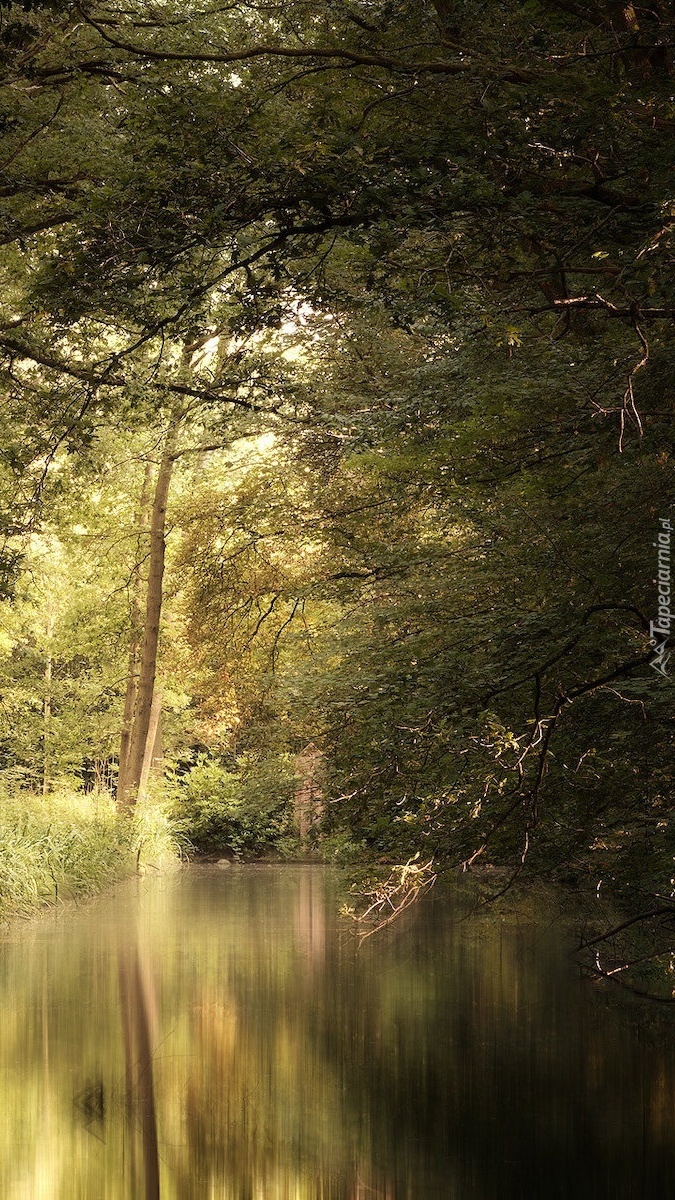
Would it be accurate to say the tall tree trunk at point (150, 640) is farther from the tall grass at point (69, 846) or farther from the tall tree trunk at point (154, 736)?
the tall tree trunk at point (154, 736)

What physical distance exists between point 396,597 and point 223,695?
6.77m

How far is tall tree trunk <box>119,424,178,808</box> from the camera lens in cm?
2262

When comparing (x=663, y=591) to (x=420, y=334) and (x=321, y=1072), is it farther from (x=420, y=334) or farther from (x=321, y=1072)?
(x=321, y=1072)

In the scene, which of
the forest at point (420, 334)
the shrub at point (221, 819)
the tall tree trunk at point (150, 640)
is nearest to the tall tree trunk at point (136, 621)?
the tall tree trunk at point (150, 640)

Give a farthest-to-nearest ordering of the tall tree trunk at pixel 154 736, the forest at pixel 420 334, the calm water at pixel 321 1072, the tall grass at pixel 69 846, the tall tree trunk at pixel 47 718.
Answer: the tall tree trunk at pixel 47 718, the tall tree trunk at pixel 154 736, the tall grass at pixel 69 846, the calm water at pixel 321 1072, the forest at pixel 420 334

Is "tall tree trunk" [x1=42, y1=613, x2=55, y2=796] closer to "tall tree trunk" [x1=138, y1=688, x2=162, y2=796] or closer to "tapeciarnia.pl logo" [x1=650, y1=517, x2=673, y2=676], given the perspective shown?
"tall tree trunk" [x1=138, y1=688, x2=162, y2=796]

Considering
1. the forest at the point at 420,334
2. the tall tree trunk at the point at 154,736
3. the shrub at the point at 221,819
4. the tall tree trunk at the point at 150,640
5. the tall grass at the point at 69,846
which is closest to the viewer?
the forest at the point at 420,334

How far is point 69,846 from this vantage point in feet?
68.5

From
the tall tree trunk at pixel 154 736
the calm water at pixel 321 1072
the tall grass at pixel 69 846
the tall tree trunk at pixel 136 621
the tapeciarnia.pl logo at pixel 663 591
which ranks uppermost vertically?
the tall tree trunk at pixel 136 621

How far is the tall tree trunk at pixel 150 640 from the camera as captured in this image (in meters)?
22.6

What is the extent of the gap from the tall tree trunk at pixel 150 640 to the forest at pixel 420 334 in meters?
5.16

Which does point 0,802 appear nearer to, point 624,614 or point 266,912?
point 266,912

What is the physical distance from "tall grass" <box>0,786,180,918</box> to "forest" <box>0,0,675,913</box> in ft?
11.1

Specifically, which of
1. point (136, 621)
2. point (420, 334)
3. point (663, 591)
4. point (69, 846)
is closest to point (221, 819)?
point (136, 621)
